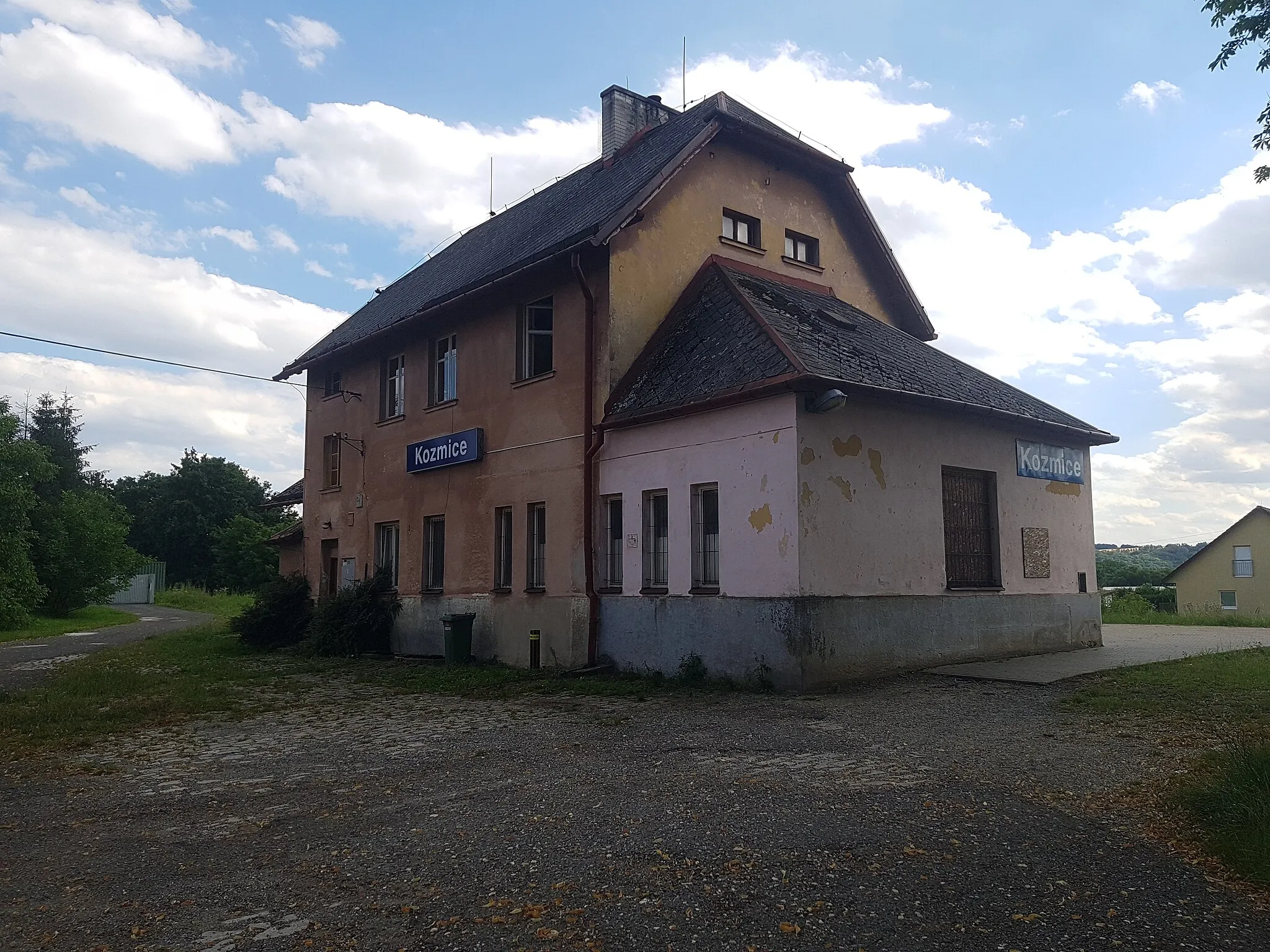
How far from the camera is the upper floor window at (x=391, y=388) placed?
20.0m

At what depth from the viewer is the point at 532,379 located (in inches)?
621

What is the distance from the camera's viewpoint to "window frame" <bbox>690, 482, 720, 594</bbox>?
12.6 m

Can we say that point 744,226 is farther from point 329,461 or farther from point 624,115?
point 329,461

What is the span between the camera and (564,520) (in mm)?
14859

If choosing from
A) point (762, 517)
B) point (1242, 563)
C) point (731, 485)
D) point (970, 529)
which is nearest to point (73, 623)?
point (731, 485)

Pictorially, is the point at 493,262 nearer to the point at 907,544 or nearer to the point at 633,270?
the point at 633,270

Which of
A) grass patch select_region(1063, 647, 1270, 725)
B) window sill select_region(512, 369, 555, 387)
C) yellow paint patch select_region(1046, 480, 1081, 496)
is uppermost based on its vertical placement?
window sill select_region(512, 369, 555, 387)

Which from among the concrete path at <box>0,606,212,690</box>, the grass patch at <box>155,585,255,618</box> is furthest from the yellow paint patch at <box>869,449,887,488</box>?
the grass patch at <box>155,585,255,618</box>

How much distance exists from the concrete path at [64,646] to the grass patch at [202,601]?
5.31m

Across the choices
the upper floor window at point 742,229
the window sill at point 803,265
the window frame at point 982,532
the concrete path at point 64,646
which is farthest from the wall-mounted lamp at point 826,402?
the concrete path at point 64,646

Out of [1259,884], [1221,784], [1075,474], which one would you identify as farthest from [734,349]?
[1259,884]

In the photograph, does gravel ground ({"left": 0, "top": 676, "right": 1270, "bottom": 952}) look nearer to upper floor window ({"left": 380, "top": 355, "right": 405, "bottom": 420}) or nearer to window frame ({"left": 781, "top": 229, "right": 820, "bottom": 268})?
window frame ({"left": 781, "top": 229, "right": 820, "bottom": 268})

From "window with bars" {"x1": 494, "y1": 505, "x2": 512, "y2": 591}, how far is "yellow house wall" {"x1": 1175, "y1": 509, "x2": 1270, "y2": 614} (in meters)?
49.7

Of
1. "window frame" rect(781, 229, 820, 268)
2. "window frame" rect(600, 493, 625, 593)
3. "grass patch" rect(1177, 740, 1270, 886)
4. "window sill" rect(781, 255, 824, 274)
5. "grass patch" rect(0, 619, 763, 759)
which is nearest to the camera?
"grass patch" rect(1177, 740, 1270, 886)
